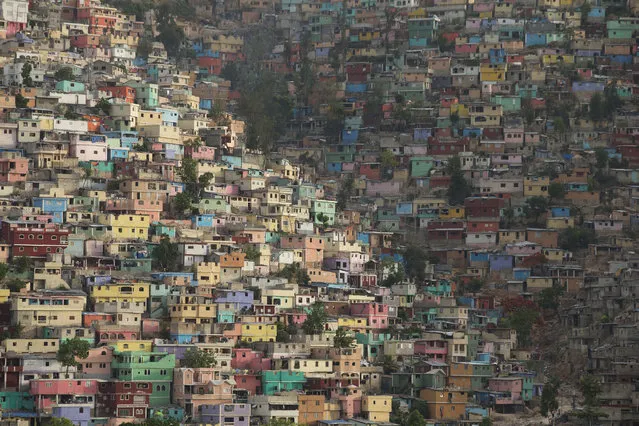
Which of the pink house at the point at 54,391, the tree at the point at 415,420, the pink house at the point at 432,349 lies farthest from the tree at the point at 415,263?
the pink house at the point at 54,391

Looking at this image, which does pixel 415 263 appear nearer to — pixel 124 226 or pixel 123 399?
pixel 124 226

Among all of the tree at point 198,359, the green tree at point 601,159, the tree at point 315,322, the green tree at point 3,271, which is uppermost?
the green tree at point 601,159

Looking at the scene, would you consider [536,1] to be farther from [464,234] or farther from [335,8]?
[464,234]

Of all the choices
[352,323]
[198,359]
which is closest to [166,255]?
[352,323]

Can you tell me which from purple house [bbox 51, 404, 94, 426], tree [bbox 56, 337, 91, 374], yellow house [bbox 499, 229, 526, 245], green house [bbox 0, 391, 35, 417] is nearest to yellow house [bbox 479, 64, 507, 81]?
yellow house [bbox 499, 229, 526, 245]

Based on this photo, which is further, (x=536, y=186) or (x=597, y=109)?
(x=597, y=109)

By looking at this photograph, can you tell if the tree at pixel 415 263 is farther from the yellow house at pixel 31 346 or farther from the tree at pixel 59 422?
the tree at pixel 59 422
